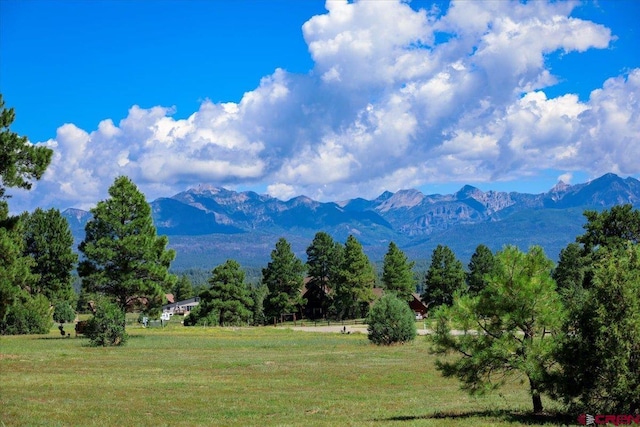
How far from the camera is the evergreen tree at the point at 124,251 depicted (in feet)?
171

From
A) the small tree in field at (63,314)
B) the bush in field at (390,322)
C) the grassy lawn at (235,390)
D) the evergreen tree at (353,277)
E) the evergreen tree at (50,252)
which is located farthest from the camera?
the small tree in field at (63,314)

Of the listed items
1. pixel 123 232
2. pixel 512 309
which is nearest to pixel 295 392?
pixel 512 309

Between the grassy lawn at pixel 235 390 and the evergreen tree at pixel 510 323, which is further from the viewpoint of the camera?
the grassy lawn at pixel 235 390

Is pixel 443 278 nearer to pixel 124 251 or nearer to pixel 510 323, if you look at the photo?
pixel 124 251

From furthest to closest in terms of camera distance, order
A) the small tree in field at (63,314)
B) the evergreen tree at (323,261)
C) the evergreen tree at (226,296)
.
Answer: the evergreen tree at (323,261) → the small tree in field at (63,314) → the evergreen tree at (226,296)

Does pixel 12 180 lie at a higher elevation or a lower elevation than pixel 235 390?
higher

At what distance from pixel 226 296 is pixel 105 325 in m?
45.8

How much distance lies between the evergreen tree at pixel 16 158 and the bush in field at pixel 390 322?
32.3m

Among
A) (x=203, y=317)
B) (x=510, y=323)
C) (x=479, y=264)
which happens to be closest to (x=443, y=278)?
(x=479, y=264)

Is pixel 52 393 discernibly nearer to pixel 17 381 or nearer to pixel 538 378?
pixel 17 381

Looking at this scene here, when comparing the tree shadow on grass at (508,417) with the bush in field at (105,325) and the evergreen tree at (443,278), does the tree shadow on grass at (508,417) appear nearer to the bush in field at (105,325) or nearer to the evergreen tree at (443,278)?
the bush in field at (105,325)

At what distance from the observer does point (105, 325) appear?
4609cm

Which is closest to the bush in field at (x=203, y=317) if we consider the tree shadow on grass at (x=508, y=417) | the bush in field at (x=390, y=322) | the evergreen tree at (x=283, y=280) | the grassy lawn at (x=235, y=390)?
the evergreen tree at (x=283, y=280)

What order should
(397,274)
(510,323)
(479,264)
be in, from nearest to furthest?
(510,323) → (397,274) → (479,264)
